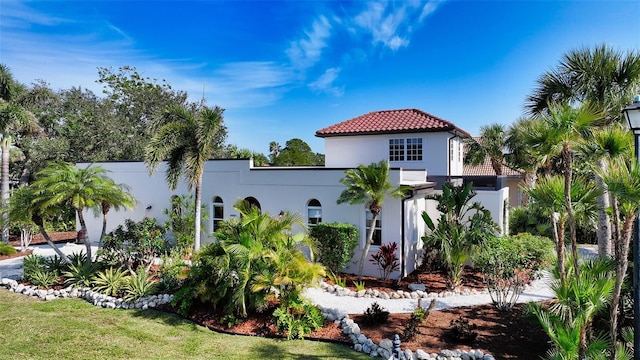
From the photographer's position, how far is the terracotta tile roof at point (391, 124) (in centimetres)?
2070

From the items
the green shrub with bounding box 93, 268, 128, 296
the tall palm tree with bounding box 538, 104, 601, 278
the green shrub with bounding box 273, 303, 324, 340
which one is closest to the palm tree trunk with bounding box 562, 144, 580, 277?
the tall palm tree with bounding box 538, 104, 601, 278

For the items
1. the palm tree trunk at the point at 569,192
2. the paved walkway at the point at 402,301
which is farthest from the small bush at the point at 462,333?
the palm tree trunk at the point at 569,192

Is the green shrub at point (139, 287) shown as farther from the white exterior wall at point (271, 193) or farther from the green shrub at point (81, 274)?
the white exterior wall at point (271, 193)

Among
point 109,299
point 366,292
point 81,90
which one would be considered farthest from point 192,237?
point 81,90

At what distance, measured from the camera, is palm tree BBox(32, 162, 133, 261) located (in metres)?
12.1

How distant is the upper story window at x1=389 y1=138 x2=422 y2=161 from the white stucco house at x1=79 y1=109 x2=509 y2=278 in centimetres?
6

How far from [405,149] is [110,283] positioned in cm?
1681

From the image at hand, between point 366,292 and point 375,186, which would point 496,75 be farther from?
point 366,292

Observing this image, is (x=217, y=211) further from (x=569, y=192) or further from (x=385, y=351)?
(x=569, y=192)

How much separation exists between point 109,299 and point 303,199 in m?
8.18

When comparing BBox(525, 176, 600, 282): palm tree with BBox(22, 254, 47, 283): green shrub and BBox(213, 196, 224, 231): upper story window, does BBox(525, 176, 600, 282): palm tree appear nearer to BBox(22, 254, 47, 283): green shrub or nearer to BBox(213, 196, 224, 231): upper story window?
BBox(213, 196, 224, 231): upper story window

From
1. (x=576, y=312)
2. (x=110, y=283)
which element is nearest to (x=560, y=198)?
(x=576, y=312)

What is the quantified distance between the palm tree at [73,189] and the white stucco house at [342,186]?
436cm

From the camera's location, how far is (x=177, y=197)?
18062 mm
